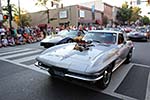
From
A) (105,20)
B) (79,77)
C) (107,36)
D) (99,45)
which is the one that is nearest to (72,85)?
(79,77)

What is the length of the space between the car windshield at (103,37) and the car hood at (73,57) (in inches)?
29.8

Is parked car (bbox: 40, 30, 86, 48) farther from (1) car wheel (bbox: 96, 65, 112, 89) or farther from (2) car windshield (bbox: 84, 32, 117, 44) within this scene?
(1) car wheel (bbox: 96, 65, 112, 89)

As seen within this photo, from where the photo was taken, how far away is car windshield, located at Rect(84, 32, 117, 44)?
641cm

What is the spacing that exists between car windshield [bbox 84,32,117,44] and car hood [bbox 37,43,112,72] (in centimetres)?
76

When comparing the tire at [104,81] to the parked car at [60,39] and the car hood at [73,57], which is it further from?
the parked car at [60,39]

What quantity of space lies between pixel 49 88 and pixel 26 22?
47331 millimetres

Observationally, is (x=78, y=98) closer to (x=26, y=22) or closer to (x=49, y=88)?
(x=49, y=88)

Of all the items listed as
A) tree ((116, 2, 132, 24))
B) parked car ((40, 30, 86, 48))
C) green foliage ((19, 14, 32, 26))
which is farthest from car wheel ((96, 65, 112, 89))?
tree ((116, 2, 132, 24))

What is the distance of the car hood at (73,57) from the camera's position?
4.44 m

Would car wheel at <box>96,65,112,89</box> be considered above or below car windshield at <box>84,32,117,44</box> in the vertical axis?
below

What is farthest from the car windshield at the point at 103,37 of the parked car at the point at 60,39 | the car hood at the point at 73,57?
the parked car at the point at 60,39

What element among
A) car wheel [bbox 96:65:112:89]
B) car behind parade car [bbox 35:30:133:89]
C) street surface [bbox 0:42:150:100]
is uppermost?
car behind parade car [bbox 35:30:133:89]

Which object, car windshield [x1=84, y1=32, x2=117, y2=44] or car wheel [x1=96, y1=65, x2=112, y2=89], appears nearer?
car wheel [x1=96, y1=65, x2=112, y2=89]

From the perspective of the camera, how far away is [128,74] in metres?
6.57
